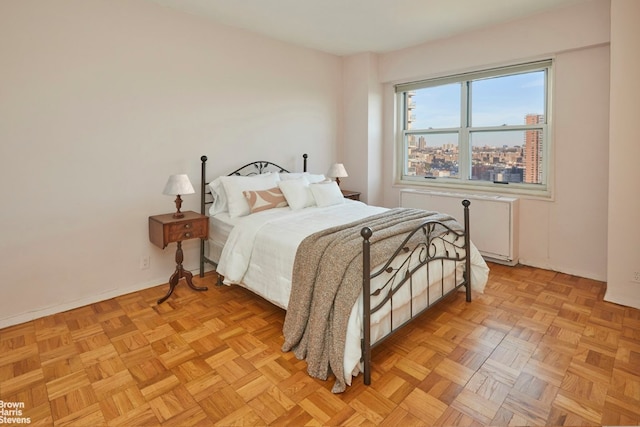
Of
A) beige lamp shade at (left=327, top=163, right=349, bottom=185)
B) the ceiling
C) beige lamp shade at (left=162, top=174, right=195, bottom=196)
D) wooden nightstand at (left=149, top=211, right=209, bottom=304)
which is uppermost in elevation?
the ceiling

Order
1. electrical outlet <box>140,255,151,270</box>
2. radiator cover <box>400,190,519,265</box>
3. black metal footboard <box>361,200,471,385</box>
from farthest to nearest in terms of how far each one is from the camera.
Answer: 1. radiator cover <box>400,190,519,265</box>
2. electrical outlet <box>140,255,151,270</box>
3. black metal footboard <box>361,200,471,385</box>

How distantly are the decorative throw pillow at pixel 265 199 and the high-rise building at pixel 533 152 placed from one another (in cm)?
272

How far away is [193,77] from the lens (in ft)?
11.8

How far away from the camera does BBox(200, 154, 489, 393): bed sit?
6.81 ft

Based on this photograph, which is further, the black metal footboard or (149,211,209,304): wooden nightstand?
(149,211,209,304): wooden nightstand

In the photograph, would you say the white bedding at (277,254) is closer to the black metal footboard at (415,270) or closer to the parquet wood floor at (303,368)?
the black metal footboard at (415,270)

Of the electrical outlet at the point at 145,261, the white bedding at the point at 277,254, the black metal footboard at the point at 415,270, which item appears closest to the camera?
the black metal footboard at the point at 415,270

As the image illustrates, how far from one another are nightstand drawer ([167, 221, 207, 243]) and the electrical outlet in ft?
1.65

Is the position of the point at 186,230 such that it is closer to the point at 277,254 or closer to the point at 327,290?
the point at 277,254

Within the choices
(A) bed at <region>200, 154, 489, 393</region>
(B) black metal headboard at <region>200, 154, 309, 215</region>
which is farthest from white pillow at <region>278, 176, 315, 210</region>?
(B) black metal headboard at <region>200, 154, 309, 215</region>

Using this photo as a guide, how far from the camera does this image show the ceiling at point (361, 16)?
10.9 feet

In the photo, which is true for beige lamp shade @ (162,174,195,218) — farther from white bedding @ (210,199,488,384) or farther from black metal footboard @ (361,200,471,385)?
black metal footboard @ (361,200,471,385)

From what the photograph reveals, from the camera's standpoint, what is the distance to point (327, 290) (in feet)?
7.11

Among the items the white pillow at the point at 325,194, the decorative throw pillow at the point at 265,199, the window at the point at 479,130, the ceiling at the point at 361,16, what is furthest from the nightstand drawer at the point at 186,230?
the window at the point at 479,130
